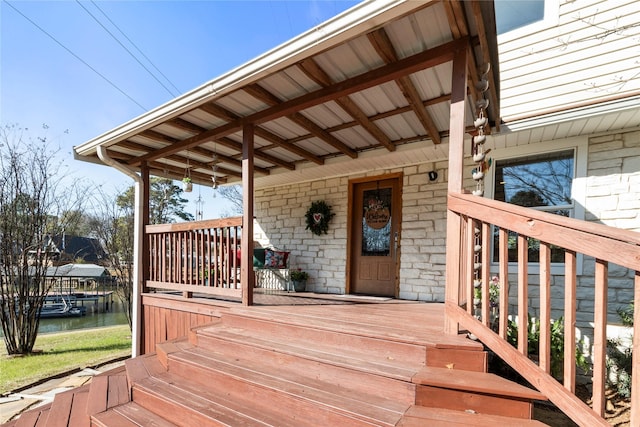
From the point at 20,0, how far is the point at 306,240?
6.23m

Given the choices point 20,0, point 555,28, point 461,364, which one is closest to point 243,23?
point 20,0

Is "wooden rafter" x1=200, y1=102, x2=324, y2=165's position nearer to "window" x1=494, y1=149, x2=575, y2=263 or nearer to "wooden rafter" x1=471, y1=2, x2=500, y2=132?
"wooden rafter" x1=471, y1=2, x2=500, y2=132

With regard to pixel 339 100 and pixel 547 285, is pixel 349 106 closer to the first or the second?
pixel 339 100

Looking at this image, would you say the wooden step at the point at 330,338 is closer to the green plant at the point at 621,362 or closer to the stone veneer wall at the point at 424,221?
the stone veneer wall at the point at 424,221

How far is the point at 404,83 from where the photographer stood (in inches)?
99.8

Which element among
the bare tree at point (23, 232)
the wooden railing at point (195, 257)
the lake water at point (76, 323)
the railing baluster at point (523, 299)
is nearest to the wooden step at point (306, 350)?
the railing baluster at point (523, 299)

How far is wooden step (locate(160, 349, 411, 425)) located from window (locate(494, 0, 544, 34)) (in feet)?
14.3

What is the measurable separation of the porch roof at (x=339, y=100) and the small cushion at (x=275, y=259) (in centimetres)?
154

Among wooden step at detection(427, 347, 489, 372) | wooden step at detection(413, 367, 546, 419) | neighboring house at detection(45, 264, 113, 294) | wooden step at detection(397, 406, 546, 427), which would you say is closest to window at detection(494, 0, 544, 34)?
wooden step at detection(427, 347, 489, 372)

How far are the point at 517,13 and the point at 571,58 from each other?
3.14 feet

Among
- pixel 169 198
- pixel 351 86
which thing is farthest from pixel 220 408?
pixel 169 198

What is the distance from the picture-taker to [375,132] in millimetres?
3578

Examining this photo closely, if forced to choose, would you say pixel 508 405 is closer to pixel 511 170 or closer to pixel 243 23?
pixel 511 170

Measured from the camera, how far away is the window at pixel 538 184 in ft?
11.3
